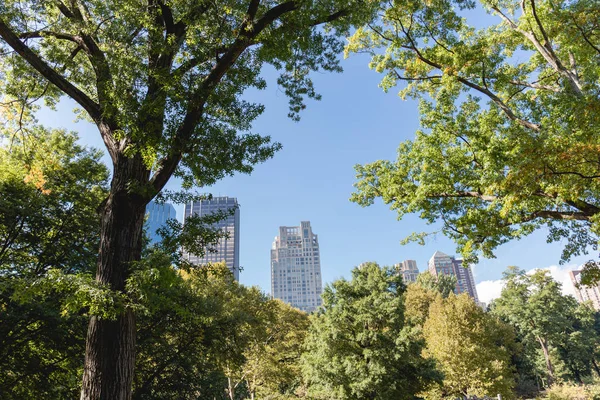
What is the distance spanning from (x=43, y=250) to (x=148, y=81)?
29.0 feet

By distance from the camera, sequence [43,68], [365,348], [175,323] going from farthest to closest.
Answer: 1. [365,348]
2. [175,323]
3. [43,68]

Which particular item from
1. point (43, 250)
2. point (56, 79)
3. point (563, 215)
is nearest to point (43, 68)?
point (56, 79)

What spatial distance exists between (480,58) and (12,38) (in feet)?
34.1

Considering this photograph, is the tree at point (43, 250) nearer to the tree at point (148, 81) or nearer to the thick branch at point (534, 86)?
the tree at point (148, 81)

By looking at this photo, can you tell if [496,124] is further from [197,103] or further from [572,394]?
[572,394]

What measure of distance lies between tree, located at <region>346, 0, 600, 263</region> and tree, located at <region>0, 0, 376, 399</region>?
11.5ft

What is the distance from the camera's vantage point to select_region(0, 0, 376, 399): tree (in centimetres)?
427

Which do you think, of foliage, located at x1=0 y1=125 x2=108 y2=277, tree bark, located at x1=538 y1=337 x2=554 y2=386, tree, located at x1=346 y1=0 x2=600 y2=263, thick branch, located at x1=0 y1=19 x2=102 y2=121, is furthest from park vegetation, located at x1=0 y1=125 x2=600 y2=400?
tree bark, located at x1=538 y1=337 x2=554 y2=386

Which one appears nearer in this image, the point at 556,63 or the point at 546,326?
the point at 556,63

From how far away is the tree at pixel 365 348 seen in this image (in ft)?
46.9

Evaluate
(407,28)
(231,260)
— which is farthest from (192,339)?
(231,260)

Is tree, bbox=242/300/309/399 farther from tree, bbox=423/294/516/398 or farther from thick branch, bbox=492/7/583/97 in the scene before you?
thick branch, bbox=492/7/583/97

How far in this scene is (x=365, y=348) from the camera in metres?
15.3

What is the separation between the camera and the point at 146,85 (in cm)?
514
